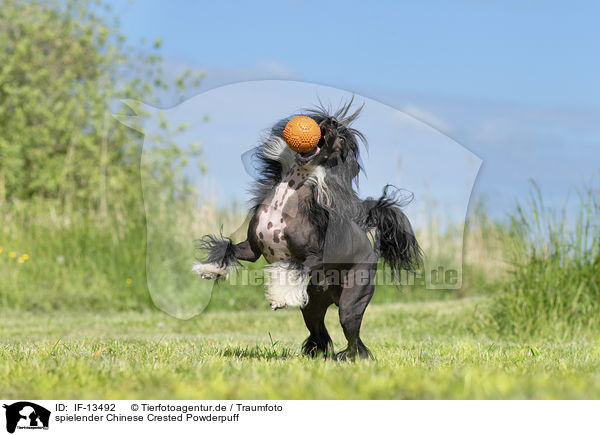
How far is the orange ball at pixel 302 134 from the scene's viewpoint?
12.4ft

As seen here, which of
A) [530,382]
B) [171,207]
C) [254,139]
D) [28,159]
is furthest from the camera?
[28,159]

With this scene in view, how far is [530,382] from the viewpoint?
3322mm

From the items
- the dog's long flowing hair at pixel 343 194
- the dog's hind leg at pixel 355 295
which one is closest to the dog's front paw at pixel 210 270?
the dog's long flowing hair at pixel 343 194

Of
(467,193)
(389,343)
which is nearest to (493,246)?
(389,343)

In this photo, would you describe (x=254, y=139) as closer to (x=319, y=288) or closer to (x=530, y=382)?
(x=319, y=288)

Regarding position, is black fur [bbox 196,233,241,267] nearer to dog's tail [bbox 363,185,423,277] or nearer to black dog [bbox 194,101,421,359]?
black dog [bbox 194,101,421,359]

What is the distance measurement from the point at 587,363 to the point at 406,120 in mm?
2148

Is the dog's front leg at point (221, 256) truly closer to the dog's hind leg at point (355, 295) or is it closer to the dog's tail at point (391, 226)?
the dog's hind leg at point (355, 295)
